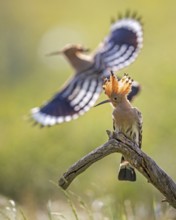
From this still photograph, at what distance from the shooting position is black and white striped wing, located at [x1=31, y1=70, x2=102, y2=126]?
22.3 ft

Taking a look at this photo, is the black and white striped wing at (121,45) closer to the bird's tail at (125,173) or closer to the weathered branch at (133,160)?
the bird's tail at (125,173)

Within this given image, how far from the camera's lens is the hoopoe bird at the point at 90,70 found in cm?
686

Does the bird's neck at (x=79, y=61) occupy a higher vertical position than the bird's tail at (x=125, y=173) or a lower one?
higher

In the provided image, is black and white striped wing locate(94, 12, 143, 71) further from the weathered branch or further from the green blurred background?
the weathered branch

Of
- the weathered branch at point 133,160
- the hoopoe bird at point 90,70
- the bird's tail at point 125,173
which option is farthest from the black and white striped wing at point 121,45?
the weathered branch at point 133,160

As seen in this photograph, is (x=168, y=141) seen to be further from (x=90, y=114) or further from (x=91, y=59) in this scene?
(x=90, y=114)

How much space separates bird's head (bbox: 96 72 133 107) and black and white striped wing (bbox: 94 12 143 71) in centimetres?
244

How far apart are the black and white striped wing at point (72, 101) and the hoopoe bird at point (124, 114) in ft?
6.67

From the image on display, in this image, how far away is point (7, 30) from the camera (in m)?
13.8

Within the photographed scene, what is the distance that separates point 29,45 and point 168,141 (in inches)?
248

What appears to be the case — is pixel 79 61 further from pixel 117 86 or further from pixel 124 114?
pixel 117 86

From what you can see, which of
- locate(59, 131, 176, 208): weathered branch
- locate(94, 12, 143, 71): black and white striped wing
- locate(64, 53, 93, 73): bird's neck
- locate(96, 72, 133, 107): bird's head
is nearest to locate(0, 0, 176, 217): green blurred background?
locate(94, 12, 143, 71): black and white striped wing

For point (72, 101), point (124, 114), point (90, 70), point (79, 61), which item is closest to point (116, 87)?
point (124, 114)

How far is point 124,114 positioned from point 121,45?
287 cm
